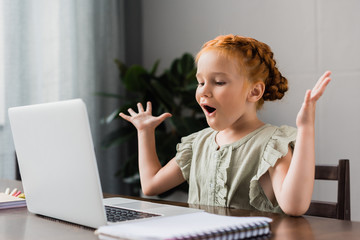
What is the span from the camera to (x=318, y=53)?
2.73 m

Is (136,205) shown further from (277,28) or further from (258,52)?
(277,28)

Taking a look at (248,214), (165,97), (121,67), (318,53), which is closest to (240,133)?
(248,214)

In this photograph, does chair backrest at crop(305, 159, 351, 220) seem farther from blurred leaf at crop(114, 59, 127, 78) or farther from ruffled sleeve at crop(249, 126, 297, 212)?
blurred leaf at crop(114, 59, 127, 78)

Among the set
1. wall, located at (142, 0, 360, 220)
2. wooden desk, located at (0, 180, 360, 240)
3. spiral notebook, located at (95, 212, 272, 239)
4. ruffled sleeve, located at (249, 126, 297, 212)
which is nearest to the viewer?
spiral notebook, located at (95, 212, 272, 239)

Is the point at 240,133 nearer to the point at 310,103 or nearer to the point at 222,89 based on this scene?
the point at 222,89

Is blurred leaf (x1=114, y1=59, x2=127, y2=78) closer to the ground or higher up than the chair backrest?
higher up

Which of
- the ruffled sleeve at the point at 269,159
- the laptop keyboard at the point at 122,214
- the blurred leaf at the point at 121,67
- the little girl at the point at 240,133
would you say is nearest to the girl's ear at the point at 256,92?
the little girl at the point at 240,133

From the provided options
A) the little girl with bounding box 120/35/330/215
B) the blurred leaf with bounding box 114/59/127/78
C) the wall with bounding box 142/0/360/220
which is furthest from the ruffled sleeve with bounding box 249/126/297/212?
the blurred leaf with bounding box 114/59/127/78

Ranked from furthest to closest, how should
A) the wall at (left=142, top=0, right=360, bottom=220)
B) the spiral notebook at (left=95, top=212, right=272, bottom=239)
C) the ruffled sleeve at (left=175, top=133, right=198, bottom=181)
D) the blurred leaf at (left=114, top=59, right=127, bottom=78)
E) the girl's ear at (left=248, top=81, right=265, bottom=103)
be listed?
the blurred leaf at (left=114, top=59, right=127, bottom=78) < the wall at (left=142, top=0, right=360, bottom=220) < the ruffled sleeve at (left=175, top=133, right=198, bottom=181) < the girl's ear at (left=248, top=81, right=265, bottom=103) < the spiral notebook at (left=95, top=212, right=272, bottom=239)

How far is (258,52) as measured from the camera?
4.10 ft

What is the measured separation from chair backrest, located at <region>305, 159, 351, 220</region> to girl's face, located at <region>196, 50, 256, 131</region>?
33 centimetres

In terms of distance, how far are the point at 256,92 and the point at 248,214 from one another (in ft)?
1.16

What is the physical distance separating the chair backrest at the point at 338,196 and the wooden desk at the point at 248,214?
29cm

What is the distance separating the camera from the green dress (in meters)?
1.16
